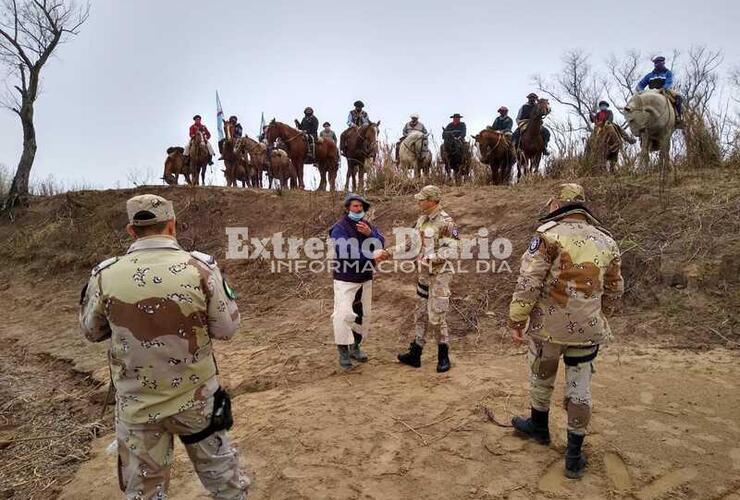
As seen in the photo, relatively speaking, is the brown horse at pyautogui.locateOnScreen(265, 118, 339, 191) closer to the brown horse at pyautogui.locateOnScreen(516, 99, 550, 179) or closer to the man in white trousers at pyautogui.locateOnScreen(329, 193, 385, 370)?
the brown horse at pyautogui.locateOnScreen(516, 99, 550, 179)

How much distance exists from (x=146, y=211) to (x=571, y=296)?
2.23 m

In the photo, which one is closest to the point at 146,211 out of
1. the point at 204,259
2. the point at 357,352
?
the point at 204,259

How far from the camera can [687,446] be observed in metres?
3.22

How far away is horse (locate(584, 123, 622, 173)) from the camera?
29.8ft

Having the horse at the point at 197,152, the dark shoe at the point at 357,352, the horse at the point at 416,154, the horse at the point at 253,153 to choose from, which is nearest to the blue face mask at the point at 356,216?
the dark shoe at the point at 357,352

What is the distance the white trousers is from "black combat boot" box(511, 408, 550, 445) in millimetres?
1996

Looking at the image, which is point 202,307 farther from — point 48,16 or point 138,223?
point 48,16

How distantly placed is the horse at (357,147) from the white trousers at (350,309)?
8.01 metres

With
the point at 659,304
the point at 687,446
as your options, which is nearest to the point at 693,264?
the point at 659,304

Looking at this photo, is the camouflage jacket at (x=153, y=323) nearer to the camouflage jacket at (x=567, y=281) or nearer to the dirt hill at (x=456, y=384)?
the dirt hill at (x=456, y=384)

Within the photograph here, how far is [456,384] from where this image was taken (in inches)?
174

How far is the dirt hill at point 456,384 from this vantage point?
308 cm

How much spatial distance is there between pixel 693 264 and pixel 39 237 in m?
13.8

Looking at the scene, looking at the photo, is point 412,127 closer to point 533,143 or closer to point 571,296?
point 533,143
